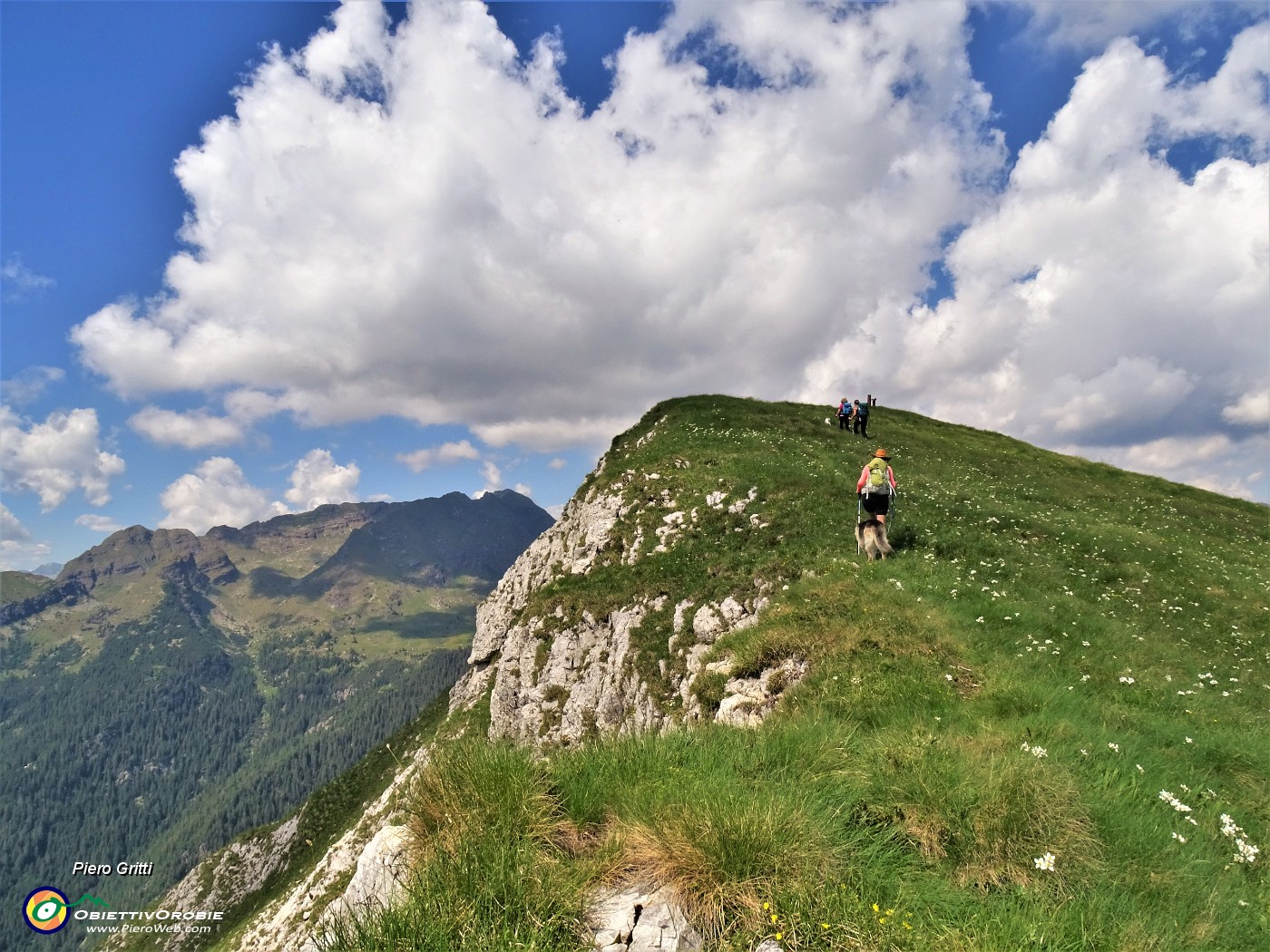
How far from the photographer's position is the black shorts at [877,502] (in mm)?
21844

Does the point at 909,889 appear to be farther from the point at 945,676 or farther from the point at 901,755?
the point at 945,676

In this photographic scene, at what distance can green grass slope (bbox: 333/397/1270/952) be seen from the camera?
546 centimetres

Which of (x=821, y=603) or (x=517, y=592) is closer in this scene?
(x=821, y=603)

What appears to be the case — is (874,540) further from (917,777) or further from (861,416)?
(861,416)

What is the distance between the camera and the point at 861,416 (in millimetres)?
51438

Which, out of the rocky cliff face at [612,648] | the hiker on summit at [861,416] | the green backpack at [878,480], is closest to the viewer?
the green backpack at [878,480]

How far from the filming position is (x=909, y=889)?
5891mm

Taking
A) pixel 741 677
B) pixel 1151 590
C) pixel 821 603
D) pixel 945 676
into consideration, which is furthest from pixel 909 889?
pixel 1151 590

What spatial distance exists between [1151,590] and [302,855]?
149 metres

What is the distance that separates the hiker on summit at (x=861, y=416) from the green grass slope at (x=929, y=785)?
26.7 metres

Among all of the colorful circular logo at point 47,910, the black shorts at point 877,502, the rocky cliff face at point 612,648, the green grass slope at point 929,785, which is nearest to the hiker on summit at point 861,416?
the rocky cliff face at point 612,648

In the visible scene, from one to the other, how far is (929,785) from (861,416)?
47.9 metres

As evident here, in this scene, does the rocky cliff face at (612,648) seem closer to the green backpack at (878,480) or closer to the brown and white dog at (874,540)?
the brown and white dog at (874,540)

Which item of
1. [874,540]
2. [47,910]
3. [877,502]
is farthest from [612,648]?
[47,910]
